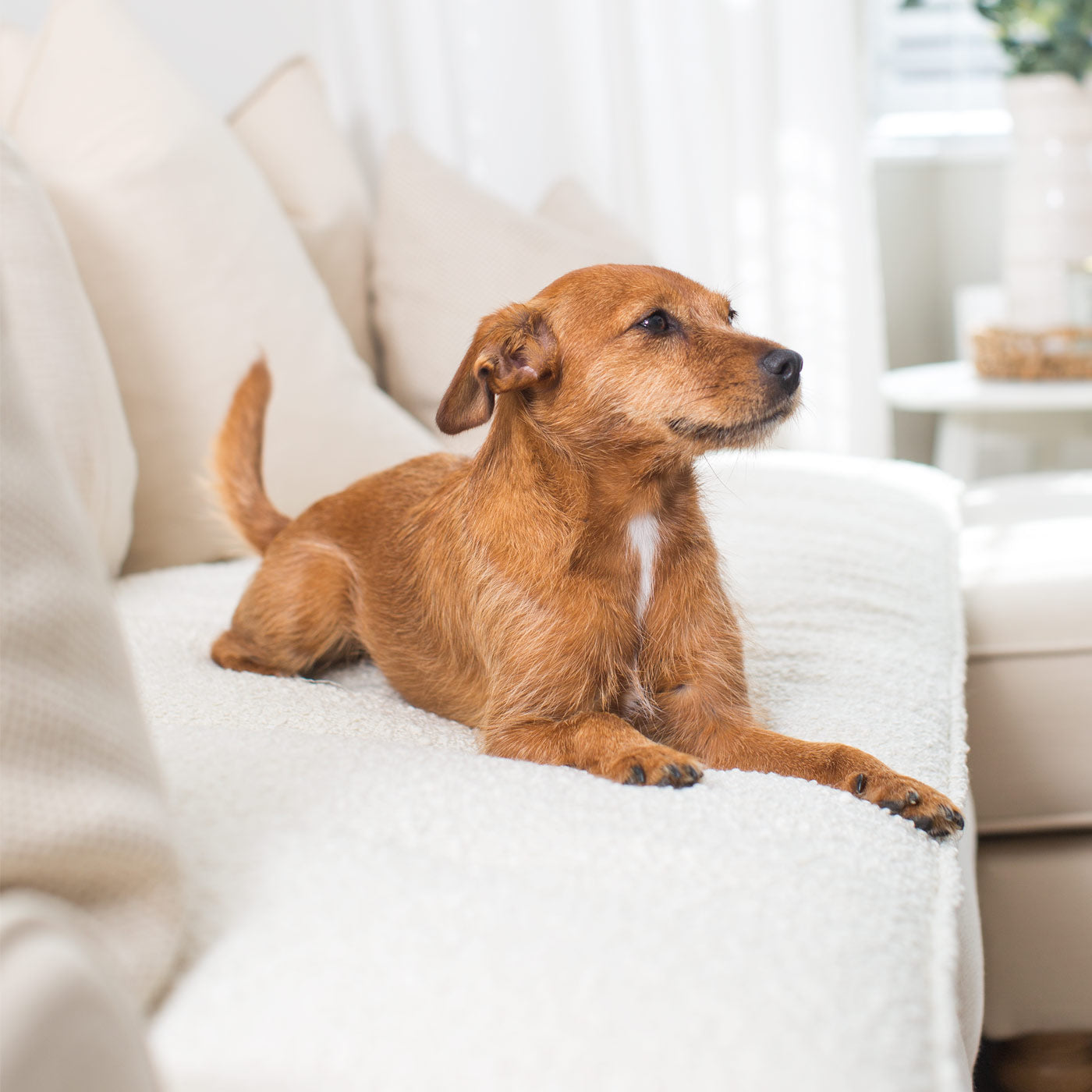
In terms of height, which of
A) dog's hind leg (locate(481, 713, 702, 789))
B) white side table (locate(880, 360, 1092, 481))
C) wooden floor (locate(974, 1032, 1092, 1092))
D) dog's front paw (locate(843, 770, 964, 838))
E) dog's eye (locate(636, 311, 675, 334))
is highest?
dog's eye (locate(636, 311, 675, 334))

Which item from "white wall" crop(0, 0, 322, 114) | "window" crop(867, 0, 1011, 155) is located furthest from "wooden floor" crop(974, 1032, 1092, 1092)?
"window" crop(867, 0, 1011, 155)

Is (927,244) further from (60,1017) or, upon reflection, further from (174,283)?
(60,1017)

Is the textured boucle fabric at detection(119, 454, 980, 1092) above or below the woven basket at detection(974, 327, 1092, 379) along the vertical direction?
above

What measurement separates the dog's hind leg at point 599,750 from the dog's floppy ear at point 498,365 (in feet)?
0.81

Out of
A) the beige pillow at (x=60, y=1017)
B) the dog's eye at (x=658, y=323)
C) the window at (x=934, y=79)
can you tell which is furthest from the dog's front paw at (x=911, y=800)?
the window at (x=934, y=79)

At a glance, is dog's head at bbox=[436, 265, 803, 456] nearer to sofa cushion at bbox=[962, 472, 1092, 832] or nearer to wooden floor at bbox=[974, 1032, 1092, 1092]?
sofa cushion at bbox=[962, 472, 1092, 832]

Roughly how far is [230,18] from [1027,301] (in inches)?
73.6

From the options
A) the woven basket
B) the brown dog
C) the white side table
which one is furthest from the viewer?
the woven basket

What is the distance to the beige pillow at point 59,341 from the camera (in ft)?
4.40

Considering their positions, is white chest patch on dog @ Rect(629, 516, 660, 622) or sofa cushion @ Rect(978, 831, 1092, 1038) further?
sofa cushion @ Rect(978, 831, 1092, 1038)

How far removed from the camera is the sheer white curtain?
9.01 feet

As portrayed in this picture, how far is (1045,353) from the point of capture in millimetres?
2664

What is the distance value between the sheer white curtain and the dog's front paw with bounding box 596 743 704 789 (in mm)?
2078

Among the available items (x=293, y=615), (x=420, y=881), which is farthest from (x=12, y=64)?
(x=420, y=881)
